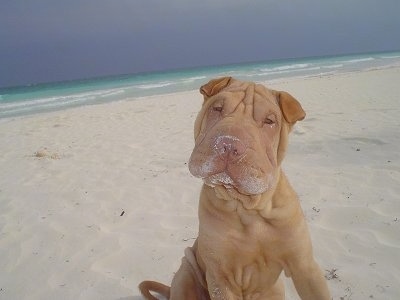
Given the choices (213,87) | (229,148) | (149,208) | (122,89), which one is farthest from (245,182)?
Result: (122,89)

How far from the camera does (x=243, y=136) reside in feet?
6.14

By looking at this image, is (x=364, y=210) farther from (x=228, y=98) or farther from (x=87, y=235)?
(x=87, y=235)

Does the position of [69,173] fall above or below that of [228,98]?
below

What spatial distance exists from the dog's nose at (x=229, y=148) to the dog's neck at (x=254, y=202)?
1.39 feet

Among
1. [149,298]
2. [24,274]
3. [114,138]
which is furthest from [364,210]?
[114,138]

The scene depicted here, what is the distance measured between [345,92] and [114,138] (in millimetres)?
7430

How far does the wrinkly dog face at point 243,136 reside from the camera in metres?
1.85

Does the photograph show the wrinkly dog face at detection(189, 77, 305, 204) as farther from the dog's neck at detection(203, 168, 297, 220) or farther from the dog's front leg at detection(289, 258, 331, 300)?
the dog's front leg at detection(289, 258, 331, 300)

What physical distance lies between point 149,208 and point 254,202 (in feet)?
8.11

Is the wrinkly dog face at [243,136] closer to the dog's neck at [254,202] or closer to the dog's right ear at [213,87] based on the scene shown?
the dog's right ear at [213,87]

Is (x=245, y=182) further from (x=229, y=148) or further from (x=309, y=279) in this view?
(x=309, y=279)

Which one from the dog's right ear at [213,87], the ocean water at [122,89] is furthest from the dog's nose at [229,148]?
the ocean water at [122,89]

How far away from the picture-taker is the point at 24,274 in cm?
338

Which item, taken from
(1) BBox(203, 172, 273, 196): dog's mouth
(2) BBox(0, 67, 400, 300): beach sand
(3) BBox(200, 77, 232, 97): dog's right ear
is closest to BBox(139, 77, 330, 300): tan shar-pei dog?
(3) BBox(200, 77, 232, 97): dog's right ear
